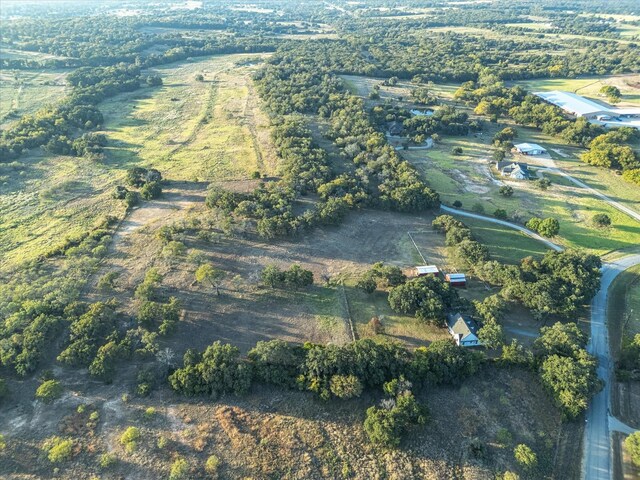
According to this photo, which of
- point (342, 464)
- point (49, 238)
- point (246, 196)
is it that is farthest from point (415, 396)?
point (49, 238)

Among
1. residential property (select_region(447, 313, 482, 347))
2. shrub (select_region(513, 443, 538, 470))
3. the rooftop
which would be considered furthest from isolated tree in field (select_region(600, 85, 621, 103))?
shrub (select_region(513, 443, 538, 470))

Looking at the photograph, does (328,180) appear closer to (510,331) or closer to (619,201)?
(510,331)

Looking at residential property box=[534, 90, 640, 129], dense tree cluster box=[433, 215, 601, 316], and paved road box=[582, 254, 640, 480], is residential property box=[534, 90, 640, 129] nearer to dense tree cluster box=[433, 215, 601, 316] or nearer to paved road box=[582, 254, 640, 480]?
dense tree cluster box=[433, 215, 601, 316]

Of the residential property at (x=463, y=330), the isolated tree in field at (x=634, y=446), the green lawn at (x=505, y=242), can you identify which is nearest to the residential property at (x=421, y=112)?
the green lawn at (x=505, y=242)

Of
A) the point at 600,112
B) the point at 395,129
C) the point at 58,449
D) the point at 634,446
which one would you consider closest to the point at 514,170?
the point at 395,129

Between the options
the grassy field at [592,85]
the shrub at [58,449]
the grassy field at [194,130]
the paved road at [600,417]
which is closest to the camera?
the shrub at [58,449]

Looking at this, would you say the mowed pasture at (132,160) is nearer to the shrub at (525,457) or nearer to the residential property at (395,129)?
the residential property at (395,129)
